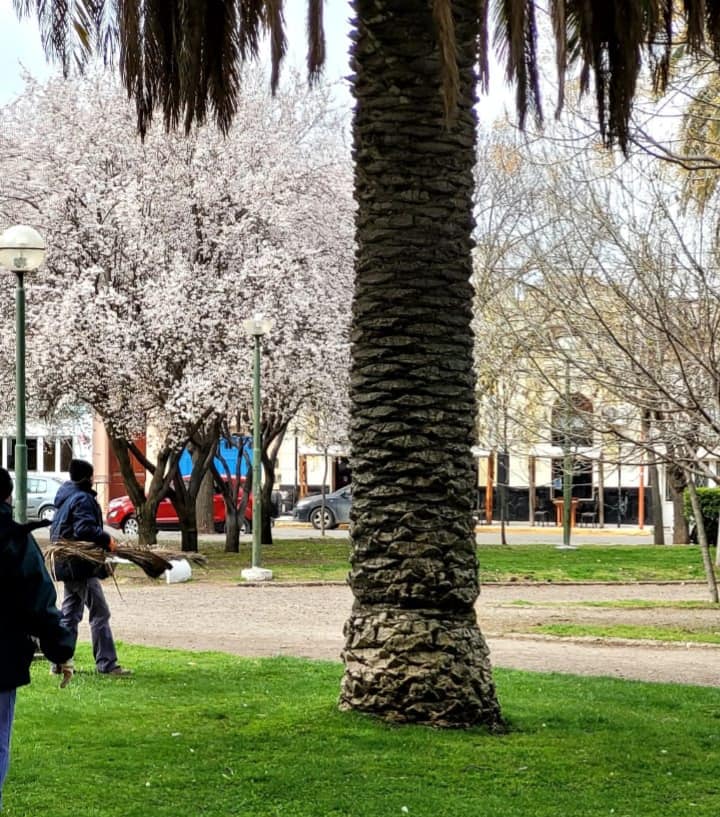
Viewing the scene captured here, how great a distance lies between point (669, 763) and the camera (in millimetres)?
8078

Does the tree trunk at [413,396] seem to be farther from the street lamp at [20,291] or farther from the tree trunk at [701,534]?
the tree trunk at [701,534]

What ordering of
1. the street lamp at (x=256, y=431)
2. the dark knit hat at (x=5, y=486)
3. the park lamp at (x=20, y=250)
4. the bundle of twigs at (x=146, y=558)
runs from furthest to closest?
1. the street lamp at (x=256, y=431)
2. the park lamp at (x=20, y=250)
3. the bundle of twigs at (x=146, y=558)
4. the dark knit hat at (x=5, y=486)

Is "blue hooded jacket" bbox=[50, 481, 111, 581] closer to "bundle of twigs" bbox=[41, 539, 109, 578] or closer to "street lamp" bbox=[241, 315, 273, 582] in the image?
"bundle of twigs" bbox=[41, 539, 109, 578]

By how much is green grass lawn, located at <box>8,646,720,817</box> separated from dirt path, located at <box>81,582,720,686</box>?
2.55m

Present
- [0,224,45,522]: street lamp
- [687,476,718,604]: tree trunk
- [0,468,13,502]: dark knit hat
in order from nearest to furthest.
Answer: [0,468,13,502]: dark knit hat
[0,224,45,522]: street lamp
[687,476,718,604]: tree trunk

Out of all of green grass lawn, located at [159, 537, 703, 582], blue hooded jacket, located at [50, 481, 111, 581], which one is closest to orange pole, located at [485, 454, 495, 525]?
green grass lawn, located at [159, 537, 703, 582]

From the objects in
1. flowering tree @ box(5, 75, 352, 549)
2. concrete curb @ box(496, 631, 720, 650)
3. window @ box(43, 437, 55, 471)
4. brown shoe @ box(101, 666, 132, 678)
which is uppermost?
flowering tree @ box(5, 75, 352, 549)

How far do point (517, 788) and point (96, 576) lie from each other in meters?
5.21

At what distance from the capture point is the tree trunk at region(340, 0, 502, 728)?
8727mm

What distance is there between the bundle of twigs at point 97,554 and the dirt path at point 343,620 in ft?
8.71

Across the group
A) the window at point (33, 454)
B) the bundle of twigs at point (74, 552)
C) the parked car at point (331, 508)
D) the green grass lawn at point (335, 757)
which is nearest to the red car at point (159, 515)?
the parked car at point (331, 508)

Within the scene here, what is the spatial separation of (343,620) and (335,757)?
9380 mm

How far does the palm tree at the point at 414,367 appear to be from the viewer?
873 centimetres

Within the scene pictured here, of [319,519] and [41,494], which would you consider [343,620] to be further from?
[41,494]
